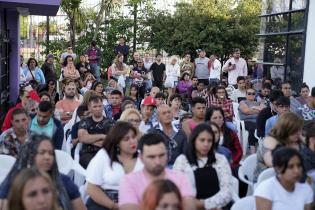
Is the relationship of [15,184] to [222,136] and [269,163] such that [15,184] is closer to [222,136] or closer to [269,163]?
[269,163]

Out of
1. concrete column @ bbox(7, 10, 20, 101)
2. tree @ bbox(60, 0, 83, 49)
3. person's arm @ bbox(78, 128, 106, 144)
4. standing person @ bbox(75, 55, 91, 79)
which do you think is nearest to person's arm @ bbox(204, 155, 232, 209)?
person's arm @ bbox(78, 128, 106, 144)

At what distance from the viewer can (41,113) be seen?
7195 millimetres

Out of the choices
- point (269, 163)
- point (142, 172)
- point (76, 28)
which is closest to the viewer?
point (142, 172)

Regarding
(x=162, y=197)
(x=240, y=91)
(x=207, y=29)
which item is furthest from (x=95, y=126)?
(x=207, y=29)

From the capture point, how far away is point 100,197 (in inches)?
195

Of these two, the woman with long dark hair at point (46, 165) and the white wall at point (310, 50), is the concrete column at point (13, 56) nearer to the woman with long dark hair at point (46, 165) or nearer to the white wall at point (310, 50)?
the white wall at point (310, 50)

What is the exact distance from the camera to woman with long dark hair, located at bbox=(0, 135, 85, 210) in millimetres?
4453

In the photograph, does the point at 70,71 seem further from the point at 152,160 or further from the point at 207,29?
the point at 207,29

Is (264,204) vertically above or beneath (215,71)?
beneath

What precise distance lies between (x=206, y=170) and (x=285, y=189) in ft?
2.75

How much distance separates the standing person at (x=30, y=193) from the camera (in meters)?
3.51

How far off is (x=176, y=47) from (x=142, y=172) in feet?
67.5

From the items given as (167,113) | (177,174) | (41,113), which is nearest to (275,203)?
(177,174)

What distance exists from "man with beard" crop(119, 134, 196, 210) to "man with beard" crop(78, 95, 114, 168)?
2.40 meters
